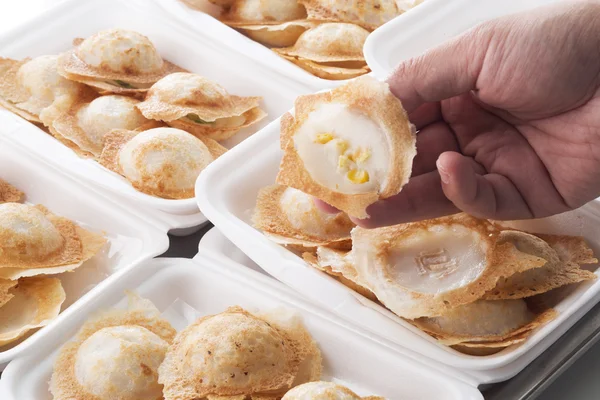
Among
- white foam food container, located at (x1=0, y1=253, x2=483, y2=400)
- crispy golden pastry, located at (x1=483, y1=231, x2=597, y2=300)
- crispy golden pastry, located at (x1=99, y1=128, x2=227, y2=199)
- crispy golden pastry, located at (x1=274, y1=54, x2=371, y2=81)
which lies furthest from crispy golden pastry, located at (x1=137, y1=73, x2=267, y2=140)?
crispy golden pastry, located at (x1=483, y1=231, x2=597, y2=300)

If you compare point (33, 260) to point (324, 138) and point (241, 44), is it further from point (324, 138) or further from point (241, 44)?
point (241, 44)

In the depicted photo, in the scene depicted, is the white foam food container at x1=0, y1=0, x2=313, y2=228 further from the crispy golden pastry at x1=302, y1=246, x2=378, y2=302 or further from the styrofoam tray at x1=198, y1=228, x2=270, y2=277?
the crispy golden pastry at x1=302, y1=246, x2=378, y2=302

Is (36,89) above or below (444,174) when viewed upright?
below

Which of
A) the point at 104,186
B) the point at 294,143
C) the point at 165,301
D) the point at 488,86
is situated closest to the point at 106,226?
the point at 104,186

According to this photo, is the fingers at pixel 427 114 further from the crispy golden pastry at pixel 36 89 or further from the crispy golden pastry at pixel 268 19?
the crispy golden pastry at pixel 36 89

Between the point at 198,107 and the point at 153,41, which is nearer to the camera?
the point at 198,107

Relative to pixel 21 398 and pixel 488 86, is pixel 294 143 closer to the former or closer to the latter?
pixel 488 86

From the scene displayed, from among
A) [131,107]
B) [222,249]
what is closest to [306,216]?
[222,249]
